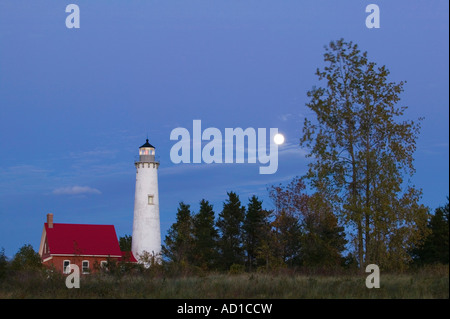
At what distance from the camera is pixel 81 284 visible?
20625 mm

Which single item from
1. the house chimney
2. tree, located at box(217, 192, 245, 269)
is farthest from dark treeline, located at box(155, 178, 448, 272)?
the house chimney

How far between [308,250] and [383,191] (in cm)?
1419

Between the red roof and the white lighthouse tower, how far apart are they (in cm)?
297

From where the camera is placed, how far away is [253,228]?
57.1 m

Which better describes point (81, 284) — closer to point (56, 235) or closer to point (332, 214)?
point (332, 214)

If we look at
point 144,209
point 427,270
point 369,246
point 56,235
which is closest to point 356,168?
point 369,246

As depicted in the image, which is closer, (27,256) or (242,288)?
(242,288)

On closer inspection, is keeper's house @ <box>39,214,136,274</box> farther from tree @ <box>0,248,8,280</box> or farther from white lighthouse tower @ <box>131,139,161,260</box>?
tree @ <box>0,248,8,280</box>

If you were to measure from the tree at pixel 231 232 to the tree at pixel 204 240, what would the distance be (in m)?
0.76

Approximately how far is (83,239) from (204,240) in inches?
452

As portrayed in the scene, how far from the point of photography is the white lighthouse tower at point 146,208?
186ft

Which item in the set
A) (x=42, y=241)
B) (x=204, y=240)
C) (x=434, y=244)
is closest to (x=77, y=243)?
(x=42, y=241)

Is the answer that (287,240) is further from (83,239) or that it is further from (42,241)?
(42,241)
